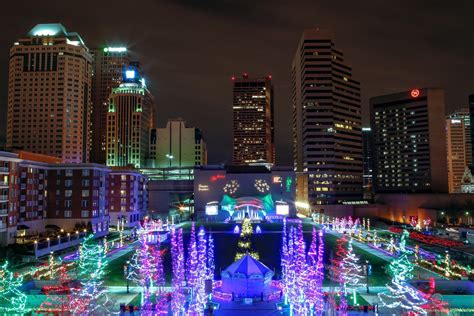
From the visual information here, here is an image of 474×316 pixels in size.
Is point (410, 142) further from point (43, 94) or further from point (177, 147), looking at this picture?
point (43, 94)

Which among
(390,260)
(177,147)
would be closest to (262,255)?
(390,260)

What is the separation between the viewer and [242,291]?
29.0 meters

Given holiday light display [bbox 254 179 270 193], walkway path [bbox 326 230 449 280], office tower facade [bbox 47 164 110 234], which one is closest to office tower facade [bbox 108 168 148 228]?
office tower facade [bbox 47 164 110 234]

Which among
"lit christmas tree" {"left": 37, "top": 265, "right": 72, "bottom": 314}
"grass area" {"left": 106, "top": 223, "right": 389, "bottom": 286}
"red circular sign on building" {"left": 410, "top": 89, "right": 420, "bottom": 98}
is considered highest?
"red circular sign on building" {"left": 410, "top": 89, "right": 420, "bottom": 98}

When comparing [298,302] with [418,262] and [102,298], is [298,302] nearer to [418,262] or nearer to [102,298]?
[102,298]

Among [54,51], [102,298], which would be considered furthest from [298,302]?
[54,51]

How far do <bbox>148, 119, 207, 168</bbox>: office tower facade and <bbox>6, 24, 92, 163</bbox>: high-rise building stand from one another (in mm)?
40576

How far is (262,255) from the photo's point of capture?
50.6 meters

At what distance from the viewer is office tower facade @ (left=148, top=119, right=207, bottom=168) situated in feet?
592

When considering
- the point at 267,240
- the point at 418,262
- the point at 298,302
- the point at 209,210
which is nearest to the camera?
the point at 298,302

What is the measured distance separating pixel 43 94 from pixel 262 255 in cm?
12055

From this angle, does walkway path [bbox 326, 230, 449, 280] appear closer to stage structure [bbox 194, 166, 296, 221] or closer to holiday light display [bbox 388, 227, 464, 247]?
holiday light display [bbox 388, 227, 464, 247]

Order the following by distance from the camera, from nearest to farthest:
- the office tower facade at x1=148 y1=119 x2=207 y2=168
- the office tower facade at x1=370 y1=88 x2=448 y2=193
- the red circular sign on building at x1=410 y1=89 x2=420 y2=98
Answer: the office tower facade at x1=370 y1=88 x2=448 y2=193, the red circular sign on building at x1=410 y1=89 x2=420 y2=98, the office tower facade at x1=148 y1=119 x2=207 y2=168

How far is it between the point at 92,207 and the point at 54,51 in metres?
94.7
